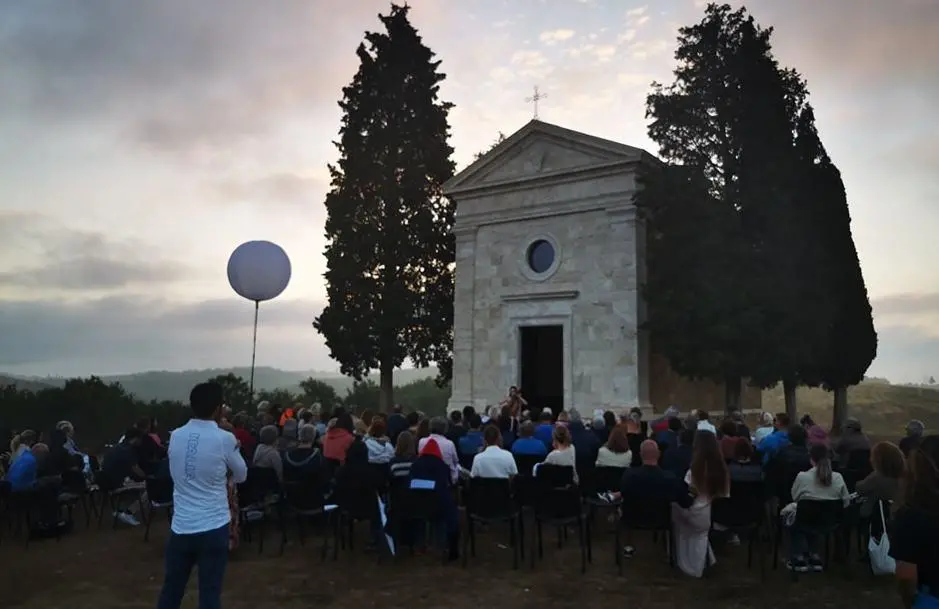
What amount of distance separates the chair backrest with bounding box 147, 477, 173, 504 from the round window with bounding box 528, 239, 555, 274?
1280 cm

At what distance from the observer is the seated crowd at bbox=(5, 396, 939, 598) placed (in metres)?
6.97

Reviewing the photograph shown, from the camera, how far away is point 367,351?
22516 millimetres

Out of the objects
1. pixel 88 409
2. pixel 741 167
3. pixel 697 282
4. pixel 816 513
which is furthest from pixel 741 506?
pixel 88 409

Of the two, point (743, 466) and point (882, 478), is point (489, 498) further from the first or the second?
point (882, 478)

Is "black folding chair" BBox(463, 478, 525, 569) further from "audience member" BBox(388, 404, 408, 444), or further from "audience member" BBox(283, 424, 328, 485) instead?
"audience member" BBox(388, 404, 408, 444)

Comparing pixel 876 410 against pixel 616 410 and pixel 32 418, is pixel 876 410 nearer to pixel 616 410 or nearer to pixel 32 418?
pixel 616 410

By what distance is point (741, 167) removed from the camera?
59.4 feet

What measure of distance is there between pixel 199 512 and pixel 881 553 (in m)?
6.32

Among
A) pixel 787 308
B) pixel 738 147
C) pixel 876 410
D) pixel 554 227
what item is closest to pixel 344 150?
pixel 554 227

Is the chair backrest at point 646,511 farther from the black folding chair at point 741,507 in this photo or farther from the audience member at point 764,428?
the audience member at point 764,428

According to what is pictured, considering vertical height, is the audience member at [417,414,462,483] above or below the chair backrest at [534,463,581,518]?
above

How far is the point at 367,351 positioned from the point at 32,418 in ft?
32.1

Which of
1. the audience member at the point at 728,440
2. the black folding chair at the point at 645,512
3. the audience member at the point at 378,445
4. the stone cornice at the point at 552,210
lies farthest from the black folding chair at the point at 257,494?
the stone cornice at the point at 552,210

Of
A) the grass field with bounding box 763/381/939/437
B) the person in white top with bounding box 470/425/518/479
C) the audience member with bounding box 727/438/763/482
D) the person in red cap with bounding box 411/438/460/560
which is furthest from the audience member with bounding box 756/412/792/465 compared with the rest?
the grass field with bounding box 763/381/939/437
